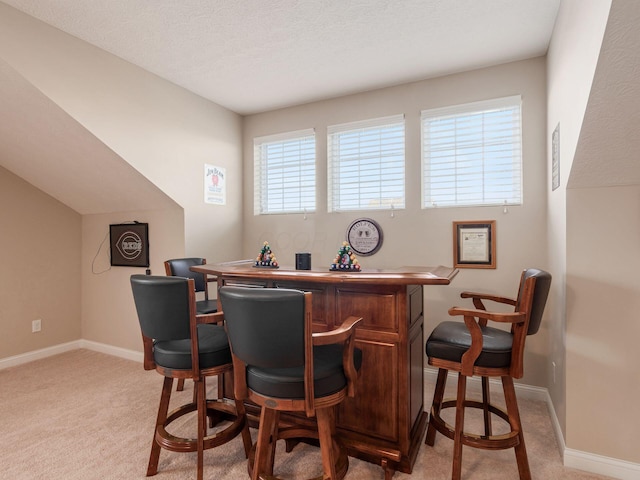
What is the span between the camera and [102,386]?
315 centimetres

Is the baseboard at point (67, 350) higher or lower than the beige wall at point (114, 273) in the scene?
lower

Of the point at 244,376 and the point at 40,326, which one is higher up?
the point at 244,376

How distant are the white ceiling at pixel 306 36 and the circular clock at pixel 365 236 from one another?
134 centimetres

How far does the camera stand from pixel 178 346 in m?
1.86

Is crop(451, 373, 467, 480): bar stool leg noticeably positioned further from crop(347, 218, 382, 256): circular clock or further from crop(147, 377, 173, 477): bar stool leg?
Answer: crop(347, 218, 382, 256): circular clock

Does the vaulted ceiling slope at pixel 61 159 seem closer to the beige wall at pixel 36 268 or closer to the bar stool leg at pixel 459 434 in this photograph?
the beige wall at pixel 36 268

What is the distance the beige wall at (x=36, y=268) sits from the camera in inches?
143

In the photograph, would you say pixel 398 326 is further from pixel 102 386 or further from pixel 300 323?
pixel 102 386

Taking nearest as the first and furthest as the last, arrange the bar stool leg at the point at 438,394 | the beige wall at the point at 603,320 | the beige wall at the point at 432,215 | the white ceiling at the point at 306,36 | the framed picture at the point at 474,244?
1. the beige wall at the point at 603,320
2. the bar stool leg at the point at 438,394
3. the white ceiling at the point at 306,36
4. the beige wall at the point at 432,215
5. the framed picture at the point at 474,244

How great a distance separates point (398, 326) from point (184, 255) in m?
2.39

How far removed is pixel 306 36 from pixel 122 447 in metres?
3.04

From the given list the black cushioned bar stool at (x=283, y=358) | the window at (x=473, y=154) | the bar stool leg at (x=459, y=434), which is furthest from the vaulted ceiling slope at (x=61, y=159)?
the bar stool leg at (x=459, y=434)

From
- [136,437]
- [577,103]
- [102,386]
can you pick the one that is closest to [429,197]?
[577,103]

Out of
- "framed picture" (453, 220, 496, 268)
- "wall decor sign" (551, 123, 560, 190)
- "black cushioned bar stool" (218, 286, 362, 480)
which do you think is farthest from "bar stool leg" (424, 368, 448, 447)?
"wall decor sign" (551, 123, 560, 190)
